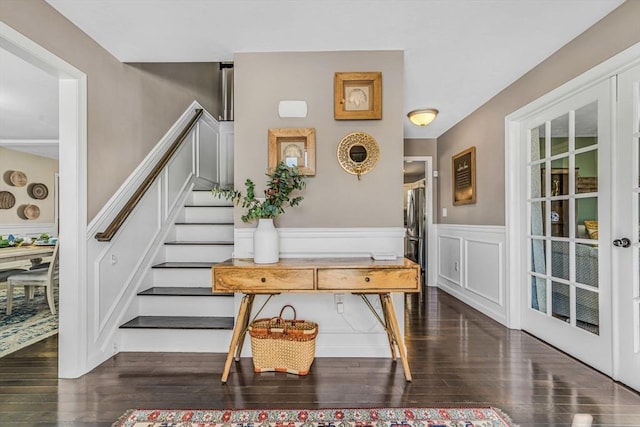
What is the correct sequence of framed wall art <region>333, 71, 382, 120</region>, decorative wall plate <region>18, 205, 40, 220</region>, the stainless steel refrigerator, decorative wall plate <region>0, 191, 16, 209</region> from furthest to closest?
decorative wall plate <region>18, 205, 40, 220</region>, decorative wall plate <region>0, 191, 16, 209</region>, the stainless steel refrigerator, framed wall art <region>333, 71, 382, 120</region>

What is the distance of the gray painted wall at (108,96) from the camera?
6.56 ft

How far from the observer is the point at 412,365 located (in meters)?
2.41

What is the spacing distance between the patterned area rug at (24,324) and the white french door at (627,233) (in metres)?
4.23

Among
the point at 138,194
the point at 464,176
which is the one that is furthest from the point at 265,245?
the point at 464,176

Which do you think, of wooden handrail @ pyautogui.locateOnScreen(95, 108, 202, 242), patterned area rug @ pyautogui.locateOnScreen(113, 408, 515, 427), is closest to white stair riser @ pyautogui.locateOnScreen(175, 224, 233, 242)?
wooden handrail @ pyautogui.locateOnScreen(95, 108, 202, 242)

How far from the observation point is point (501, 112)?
339cm

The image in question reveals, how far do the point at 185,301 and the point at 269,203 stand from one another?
46.7 inches

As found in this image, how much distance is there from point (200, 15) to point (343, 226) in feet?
5.52

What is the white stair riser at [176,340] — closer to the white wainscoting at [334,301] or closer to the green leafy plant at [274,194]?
the white wainscoting at [334,301]

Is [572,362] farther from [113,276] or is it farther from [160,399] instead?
[113,276]

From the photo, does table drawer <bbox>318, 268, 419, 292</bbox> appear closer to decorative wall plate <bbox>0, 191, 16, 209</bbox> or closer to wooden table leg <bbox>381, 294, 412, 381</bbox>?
wooden table leg <bbox>381, 294, 412, 381</bbox>

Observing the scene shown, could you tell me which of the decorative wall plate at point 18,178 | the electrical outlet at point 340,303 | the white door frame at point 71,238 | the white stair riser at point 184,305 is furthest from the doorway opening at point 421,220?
the decorative wall plate at point 18,178

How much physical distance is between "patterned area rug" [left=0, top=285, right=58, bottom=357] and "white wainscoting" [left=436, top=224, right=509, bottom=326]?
4142 mm

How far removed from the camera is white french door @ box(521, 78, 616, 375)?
7.41ft
